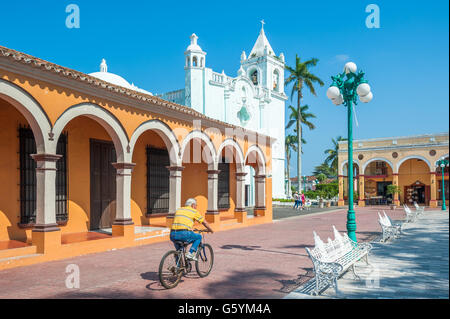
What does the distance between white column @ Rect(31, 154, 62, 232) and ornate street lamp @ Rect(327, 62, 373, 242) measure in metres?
7.02

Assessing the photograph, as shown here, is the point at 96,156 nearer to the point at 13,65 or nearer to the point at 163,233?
the point at 163,233

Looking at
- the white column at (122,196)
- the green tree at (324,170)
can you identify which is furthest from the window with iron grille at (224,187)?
the green tree at (324,170)

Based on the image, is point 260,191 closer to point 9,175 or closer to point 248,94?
point 9,175

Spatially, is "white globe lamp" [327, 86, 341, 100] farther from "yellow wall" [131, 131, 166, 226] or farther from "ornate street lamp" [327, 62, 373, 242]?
"yellow wall" [131, 131, 166, 226]

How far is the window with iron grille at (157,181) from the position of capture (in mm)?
14461

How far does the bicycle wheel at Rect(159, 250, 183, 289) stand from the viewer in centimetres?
619

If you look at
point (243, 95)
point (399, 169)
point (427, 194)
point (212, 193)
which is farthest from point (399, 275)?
point (399, 169)

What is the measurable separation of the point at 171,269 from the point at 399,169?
119ft

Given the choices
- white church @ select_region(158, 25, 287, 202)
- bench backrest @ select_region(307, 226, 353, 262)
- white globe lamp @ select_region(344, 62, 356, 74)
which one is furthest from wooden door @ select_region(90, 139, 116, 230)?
white church @ select_region(158, 25, 287, 202)

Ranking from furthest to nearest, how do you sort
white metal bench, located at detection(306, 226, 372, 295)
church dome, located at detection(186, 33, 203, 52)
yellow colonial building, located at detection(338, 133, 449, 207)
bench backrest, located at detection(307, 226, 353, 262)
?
yellow colonial building, located at detection(338, 133, 449, 207), church dome, located at detection(186, 33, 203, 52), bench backrest, located at detection(307, 226, 353, 262), white metal bench, located at detection(306, 226, 372, 295)

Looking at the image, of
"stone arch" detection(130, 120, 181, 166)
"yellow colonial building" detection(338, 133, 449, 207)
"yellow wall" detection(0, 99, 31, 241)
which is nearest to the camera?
"yellow wall" detection(0, 99, 31, 241)

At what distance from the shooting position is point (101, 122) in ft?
34.3
